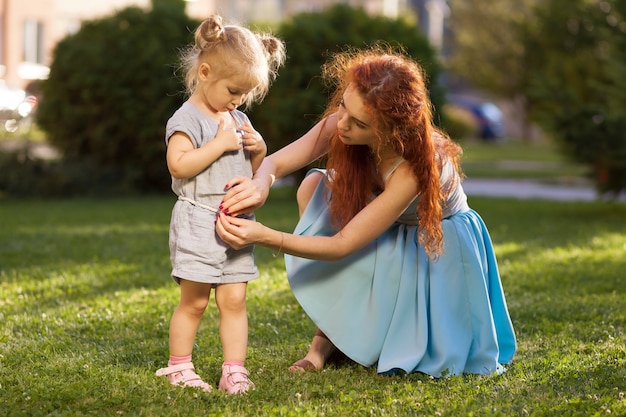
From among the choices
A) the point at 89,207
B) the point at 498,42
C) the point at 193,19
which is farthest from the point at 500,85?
the point at 89,207

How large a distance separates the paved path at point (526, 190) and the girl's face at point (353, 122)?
26.9 ft

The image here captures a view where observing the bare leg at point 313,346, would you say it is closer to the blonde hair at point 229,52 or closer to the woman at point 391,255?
the woman at point 391,255

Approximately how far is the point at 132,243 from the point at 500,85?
21.0 m

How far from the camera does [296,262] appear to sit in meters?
3.97

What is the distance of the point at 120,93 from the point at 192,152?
764 centimetres

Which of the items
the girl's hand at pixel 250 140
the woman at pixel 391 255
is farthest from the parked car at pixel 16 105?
the girl's hand at pixel 250 140

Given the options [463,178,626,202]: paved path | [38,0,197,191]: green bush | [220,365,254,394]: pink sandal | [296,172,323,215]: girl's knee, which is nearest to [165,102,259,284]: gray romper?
[220,365,254,394]: pink sandal

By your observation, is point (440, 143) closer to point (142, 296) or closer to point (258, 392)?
point (258, 392)

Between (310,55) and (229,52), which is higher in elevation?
(229,52)

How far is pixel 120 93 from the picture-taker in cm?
1080

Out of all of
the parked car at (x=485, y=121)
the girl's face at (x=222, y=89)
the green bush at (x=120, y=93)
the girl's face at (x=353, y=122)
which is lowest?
the parked car at (x=485, y=121)

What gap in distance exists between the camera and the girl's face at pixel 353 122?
141 inches

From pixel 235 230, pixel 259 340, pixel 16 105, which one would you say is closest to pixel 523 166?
pixel 16 105

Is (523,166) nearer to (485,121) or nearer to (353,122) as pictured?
(485,121)
